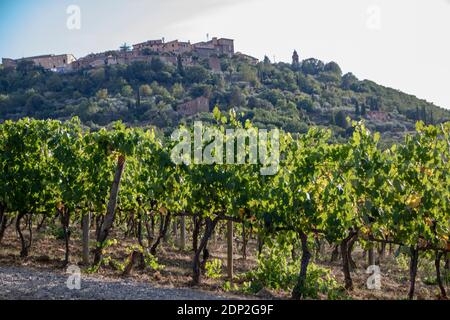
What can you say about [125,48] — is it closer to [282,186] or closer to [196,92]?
[196,92]

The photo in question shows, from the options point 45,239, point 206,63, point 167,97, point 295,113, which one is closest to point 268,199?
point 45,239

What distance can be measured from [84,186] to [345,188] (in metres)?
6.56

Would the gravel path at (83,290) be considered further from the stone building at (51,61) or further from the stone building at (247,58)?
the stone building at (247,58)

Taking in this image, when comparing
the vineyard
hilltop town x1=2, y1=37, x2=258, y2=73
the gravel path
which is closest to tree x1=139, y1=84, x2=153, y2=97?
hilltop town x1=2, y1=37, x2=258, y2=73

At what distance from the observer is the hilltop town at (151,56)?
119 meters

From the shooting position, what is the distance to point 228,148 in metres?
10.5

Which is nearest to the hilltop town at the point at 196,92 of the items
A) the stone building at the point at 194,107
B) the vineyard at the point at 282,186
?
the stone building at the point at 194,107

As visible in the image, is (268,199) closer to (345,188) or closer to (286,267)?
(345,188)

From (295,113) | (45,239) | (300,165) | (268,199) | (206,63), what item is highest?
(206,63)

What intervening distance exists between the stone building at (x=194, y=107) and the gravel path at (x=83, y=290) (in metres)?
70.4

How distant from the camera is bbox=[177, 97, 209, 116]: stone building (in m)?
81.4

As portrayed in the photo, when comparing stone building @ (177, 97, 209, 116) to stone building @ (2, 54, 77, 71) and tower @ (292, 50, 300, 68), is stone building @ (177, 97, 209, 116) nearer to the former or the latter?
stone building @ (2, 54, 77, 71)

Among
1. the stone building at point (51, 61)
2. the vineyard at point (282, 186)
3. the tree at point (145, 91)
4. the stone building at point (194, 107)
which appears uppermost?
the stone building at point (51, 61)
